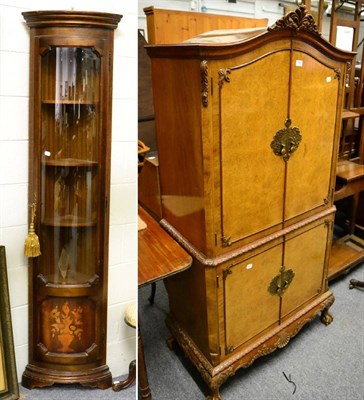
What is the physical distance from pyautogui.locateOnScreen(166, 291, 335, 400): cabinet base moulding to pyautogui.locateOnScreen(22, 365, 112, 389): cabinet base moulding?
0.41 meters

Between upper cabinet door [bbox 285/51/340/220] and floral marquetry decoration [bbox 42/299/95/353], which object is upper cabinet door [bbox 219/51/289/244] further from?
floral marquetry decoration [bbox 42/299/95/353]

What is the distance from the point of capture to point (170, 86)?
1476 mm

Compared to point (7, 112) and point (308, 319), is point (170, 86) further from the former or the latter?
point (308, 319)

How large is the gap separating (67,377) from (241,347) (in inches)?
32.2

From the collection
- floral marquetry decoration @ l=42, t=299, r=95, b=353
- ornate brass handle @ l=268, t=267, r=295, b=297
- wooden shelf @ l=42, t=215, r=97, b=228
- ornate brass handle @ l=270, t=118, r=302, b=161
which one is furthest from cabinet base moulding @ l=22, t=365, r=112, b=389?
ornate brass handle @ l=270, t=118, r=302, b=161

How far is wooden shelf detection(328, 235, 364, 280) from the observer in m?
2.65

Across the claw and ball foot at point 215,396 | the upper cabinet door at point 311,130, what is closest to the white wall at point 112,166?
the claw and ball foot at point 215,396

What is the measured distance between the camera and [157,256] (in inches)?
62.0

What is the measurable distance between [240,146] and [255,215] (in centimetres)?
33

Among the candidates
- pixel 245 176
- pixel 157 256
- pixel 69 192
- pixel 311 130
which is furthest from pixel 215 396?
pixel 311 130

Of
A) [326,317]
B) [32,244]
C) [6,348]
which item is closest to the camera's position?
[32,244]

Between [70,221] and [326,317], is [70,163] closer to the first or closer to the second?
[70,221]

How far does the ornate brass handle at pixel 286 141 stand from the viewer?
1.60 m

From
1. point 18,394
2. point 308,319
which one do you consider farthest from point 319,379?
point 18,394
